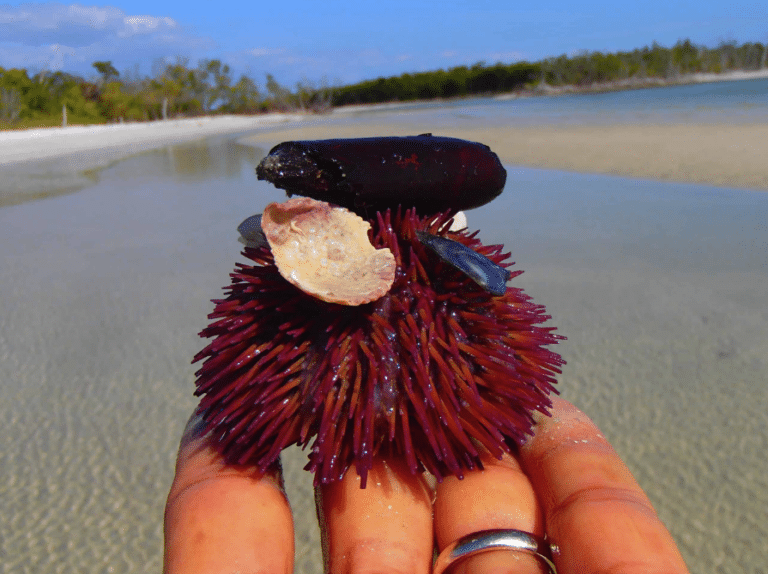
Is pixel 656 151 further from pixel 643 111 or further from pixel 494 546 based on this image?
pixel 643 111

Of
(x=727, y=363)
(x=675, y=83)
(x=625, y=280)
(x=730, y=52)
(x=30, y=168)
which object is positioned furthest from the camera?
(x=730, y=52)

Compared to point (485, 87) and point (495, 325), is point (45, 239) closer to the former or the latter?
point (495, 325)

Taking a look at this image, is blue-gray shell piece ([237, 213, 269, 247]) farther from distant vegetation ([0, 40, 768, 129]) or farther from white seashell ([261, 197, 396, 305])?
distant vegetation ([0, 40, 768, 129])

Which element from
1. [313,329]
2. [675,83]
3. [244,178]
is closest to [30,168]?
[244,178]

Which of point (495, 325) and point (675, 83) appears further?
point (675, 83)

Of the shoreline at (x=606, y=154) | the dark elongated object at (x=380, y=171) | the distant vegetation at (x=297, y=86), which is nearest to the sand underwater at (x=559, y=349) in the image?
the dark elongated object at (x=380, y=171)

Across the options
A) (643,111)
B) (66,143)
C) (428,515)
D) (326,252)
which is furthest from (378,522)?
(643,111)
